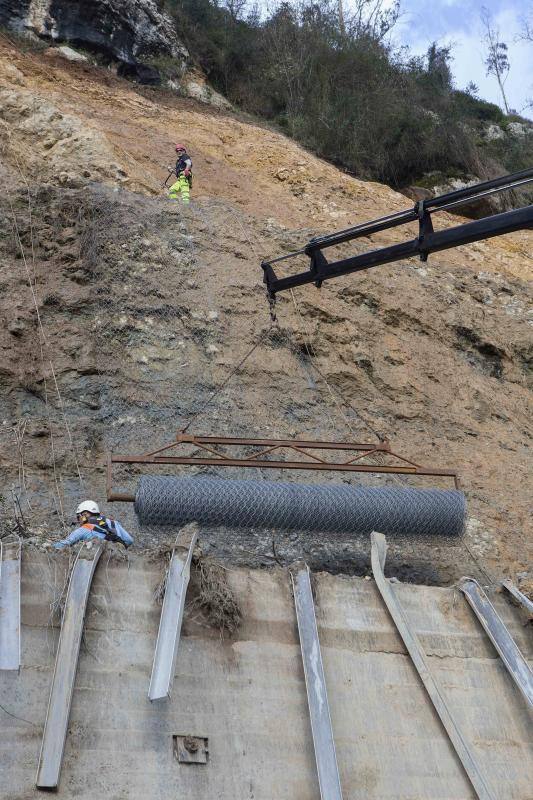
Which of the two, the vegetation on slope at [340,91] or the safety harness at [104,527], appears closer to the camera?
the safety harness at [104,527]

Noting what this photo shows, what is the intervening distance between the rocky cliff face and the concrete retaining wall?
13728 millimetres

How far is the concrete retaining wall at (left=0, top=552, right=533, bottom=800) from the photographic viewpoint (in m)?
5.37

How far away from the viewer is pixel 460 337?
1231cm

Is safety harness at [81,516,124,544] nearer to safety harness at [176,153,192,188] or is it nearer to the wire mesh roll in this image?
A: the wire mesh roll

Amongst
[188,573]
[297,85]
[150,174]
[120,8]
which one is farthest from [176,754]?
[297,85]

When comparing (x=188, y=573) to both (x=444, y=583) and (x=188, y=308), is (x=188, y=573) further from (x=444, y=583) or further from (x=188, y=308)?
(x=188, y=308)

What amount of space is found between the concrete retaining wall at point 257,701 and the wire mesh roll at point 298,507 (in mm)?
1028

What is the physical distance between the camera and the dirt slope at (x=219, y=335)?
9750mm

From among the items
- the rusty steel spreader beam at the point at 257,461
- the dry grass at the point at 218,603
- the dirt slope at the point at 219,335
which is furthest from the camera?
the dirt slope at the point at 219,335

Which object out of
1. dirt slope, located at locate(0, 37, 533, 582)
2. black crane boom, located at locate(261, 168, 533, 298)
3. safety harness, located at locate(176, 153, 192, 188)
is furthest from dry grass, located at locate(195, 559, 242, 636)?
safety harness, located at locate(176, 153, 192, 188)

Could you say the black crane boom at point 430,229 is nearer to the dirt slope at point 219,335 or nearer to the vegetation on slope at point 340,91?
the dirt slope at point 219,335

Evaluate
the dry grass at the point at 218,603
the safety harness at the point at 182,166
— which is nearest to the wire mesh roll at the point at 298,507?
the dry grass at the point at 218,603

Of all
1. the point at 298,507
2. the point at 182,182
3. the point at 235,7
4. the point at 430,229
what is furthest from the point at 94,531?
the point at 235,7

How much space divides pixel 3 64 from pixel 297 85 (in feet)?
24.7
